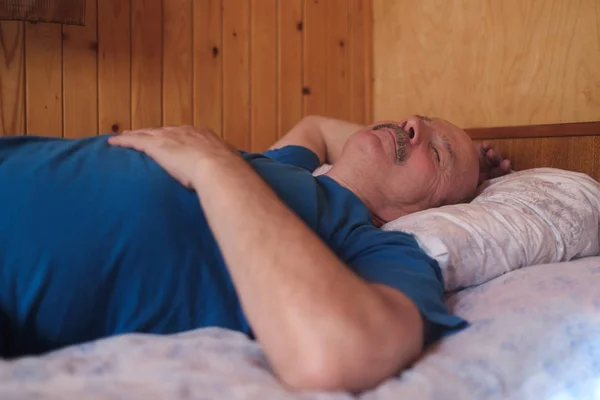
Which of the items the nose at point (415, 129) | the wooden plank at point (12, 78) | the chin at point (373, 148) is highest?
the wooden plank at point (12, 78)

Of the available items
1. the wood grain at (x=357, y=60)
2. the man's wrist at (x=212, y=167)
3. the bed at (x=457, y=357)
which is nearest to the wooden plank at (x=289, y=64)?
the wood grain at (x=357, y=60)

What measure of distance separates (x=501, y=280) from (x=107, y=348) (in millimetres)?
646

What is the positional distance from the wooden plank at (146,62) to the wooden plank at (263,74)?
34cm

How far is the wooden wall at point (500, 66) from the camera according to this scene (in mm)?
1406

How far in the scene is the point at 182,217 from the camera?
808 millimetres

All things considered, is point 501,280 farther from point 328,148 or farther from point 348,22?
point 348,22

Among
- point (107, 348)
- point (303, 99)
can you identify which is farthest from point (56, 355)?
point (303, 99)

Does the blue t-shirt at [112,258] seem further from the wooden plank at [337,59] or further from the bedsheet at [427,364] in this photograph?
the wooden plank at [337,59]

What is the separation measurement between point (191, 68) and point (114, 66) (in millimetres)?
249

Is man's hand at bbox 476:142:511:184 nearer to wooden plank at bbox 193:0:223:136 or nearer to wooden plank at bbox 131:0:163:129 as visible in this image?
wooden plank at bbox 193:0:223:136

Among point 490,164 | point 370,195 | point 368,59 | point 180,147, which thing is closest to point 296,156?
point 370,195

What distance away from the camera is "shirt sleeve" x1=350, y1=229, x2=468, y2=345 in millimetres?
701

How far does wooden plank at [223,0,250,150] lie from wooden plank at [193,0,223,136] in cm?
2

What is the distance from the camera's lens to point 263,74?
1.90 metres
